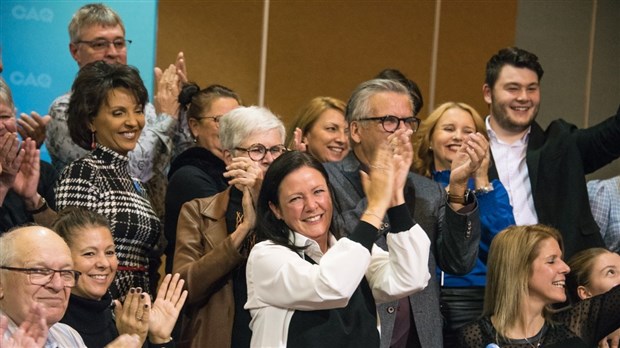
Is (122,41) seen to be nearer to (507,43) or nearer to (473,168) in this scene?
(473,168)

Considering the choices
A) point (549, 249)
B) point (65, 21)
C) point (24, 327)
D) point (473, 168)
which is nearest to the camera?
point (24, 327)

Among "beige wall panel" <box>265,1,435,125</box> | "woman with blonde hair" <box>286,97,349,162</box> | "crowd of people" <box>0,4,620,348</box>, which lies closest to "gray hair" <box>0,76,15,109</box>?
"crowd of people" <box>0,4,620,348</box>

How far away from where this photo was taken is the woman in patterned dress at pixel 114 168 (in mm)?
3898

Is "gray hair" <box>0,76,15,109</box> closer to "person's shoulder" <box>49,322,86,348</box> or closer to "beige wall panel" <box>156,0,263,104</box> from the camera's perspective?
"person's shoulder" <box>49,322,86,348</box>

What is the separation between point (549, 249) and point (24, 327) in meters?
2.09

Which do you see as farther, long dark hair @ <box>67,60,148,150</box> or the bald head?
long dark hair @ <box>67,60,148,150</box>

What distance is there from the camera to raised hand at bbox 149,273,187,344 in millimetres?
3469

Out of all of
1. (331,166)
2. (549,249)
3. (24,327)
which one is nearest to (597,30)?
(549,249)

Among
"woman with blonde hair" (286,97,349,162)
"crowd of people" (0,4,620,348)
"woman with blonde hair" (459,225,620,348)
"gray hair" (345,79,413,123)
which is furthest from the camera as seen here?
"woman with blonde hair" (286,97,349,162)

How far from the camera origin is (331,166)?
3.91 meters

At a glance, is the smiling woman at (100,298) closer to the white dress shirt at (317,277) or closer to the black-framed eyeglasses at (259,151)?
the white dress shirt at (317,277)

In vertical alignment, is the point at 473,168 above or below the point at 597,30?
below

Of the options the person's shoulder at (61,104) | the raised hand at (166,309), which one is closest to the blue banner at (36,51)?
the person's shoulder at (61,104)

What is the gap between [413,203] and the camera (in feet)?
12.6
